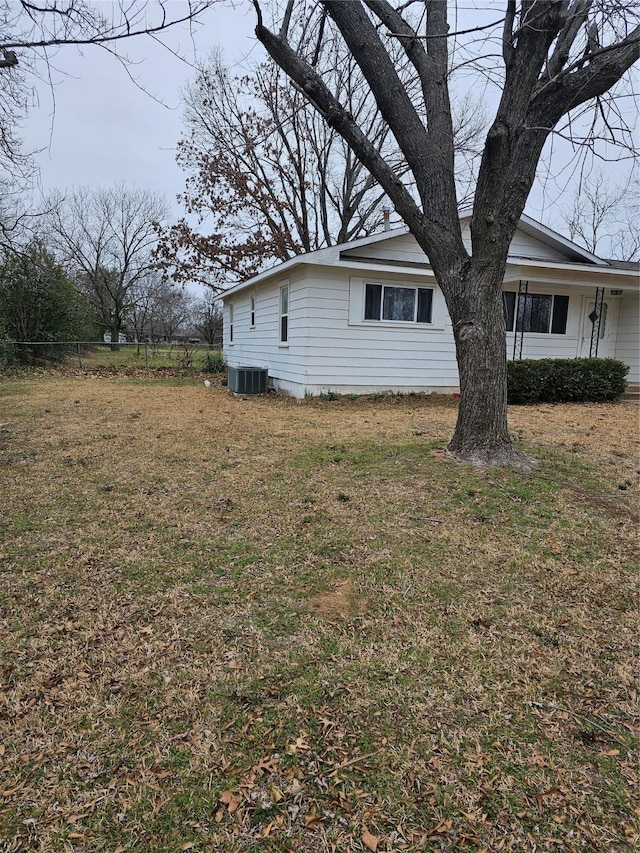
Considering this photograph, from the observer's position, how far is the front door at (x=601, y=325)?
1220cm

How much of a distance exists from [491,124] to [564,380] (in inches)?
270

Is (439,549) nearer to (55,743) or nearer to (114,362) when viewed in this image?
(55,743)

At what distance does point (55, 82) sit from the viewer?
429 cm

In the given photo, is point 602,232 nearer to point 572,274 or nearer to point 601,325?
point 601,325

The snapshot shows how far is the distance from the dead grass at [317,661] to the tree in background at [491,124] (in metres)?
1.14

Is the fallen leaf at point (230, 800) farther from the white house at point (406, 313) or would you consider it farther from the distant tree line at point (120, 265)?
the distant tree line at point (120, 265)

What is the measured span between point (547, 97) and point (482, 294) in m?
1.86

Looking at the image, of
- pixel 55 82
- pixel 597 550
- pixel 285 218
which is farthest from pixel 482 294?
pixel 285 218

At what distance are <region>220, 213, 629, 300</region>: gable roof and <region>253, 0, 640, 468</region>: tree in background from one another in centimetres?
443

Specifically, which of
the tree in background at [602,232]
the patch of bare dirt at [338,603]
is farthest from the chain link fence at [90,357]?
the tree in background at [602,232]

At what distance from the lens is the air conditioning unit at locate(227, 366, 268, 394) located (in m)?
11.2

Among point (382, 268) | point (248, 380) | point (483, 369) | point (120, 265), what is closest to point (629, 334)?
point (382, 268)

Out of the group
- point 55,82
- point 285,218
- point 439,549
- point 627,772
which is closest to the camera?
point 627,772

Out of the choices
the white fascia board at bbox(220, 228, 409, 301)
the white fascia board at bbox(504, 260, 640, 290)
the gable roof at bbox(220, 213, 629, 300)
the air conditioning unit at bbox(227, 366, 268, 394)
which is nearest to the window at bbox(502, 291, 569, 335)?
the white fascia board at bbox(504, 260, 640, 290)
